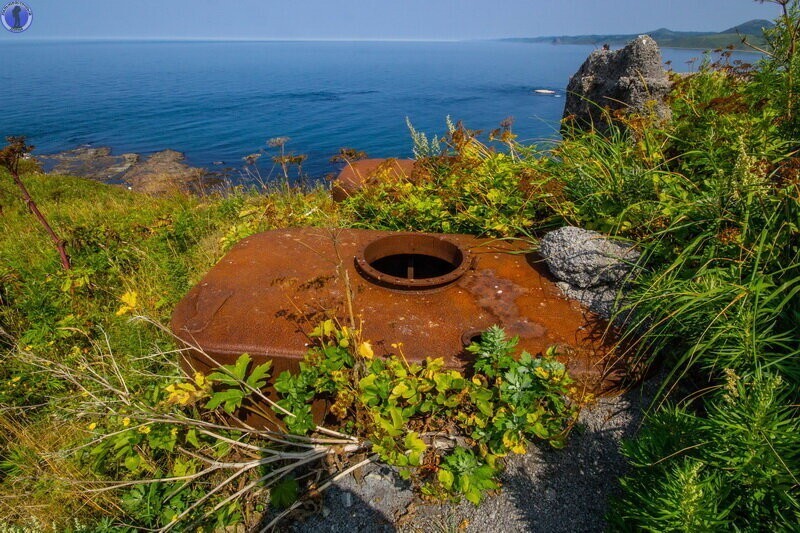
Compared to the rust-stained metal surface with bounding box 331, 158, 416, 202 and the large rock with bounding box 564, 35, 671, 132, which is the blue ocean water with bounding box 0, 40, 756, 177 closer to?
the large rock with bounding box 564, 35, 671, 132

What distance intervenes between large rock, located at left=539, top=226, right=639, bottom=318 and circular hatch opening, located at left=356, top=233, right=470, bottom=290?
1.76 feet

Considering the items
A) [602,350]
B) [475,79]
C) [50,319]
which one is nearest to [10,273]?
[50,319]

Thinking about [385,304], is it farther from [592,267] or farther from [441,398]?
[592,267]

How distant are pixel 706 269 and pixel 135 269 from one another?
5107mm

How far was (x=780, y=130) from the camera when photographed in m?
2.61

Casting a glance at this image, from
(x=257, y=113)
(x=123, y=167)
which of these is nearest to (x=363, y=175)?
(x=123, y=167)

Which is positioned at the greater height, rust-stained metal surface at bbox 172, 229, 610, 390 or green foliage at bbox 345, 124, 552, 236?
green foliage at bbox 345, 124, 552, 236

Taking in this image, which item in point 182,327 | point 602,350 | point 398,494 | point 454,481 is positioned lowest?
point 398,494

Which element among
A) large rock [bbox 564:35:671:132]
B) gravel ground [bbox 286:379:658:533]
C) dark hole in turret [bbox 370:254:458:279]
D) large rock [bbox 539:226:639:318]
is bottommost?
gravel ground [bbox 286:379:658:533]

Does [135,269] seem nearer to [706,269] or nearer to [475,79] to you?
[706,269]

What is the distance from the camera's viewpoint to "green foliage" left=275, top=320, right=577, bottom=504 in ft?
6.11

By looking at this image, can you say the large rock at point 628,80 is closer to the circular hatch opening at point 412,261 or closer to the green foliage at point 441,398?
the circular hatch opening at point 412,261

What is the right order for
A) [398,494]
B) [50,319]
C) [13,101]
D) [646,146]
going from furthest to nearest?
[13,101], [50,319], [646,146], [398,494]

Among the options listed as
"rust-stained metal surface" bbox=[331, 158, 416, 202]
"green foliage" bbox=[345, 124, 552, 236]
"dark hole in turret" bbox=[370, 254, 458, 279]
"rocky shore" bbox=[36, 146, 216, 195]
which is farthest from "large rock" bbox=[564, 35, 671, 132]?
"rocky shore" bbox=[36, 146, 216, 195]
